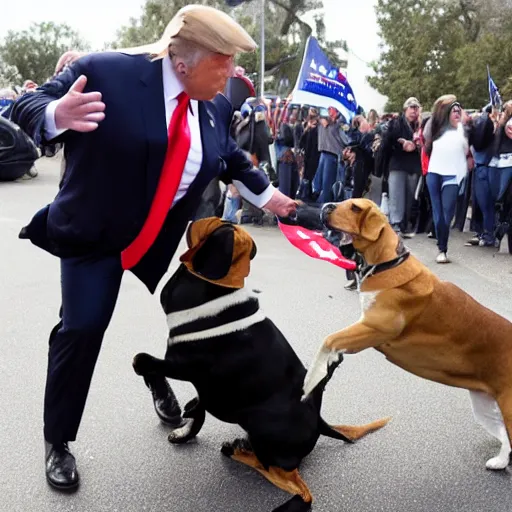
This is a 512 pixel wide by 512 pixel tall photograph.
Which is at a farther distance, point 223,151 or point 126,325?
point 126,325

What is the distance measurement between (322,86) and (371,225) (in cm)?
632

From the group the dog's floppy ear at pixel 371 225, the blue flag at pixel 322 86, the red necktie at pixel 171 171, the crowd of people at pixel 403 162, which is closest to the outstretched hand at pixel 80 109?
the red necktie at pixel 171 171

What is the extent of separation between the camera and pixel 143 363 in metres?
2.61

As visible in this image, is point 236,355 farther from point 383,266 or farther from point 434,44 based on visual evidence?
point 434,44

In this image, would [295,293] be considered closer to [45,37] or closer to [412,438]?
[412,438]

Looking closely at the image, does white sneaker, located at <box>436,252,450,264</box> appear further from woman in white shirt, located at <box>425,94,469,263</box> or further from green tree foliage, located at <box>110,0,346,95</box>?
green tree foliage, located at <box>110,0,346,95</box>

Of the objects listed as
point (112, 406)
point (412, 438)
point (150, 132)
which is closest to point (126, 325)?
point (112, 406)

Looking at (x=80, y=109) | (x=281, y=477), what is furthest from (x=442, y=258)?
(x=80, y=109)

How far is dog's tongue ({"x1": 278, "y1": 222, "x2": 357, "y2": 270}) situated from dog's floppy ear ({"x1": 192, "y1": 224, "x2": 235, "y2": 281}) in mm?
345

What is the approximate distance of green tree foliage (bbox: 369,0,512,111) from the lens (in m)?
26.5

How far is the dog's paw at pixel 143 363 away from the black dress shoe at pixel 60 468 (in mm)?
448

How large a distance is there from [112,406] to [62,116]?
185cm

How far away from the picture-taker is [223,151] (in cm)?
260

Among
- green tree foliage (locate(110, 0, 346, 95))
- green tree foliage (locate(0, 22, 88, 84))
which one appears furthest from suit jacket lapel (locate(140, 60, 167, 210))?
green tree foliage (locate(0, 22, 88, 84))
